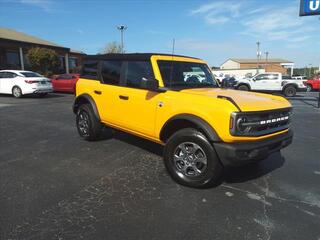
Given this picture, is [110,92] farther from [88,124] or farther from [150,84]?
[150,84]

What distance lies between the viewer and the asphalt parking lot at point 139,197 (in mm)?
3145

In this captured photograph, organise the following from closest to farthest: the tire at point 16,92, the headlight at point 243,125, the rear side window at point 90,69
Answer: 1. the headlight at point 243,125
2. the rear side window at point 90,69
3. the tire at point 16,92

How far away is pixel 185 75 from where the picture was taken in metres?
5.23

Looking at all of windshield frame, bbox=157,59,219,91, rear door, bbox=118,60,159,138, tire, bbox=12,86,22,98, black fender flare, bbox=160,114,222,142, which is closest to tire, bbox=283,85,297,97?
windshield frame, bbox=157,59,219,91

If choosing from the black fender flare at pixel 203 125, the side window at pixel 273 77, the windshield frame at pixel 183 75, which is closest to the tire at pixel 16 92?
the windshield frame at pixel 183 75

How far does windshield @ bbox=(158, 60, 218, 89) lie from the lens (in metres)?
4.92

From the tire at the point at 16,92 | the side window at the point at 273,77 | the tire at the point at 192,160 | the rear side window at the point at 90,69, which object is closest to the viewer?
the tire at the point at 192,160

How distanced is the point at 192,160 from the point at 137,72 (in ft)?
6.37

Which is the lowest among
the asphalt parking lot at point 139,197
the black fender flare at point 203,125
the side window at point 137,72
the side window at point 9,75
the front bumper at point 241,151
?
the asphalt parking lot at point 139,197

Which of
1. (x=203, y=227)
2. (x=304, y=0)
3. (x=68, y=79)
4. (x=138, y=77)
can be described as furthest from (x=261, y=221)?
(x=68, y=79)

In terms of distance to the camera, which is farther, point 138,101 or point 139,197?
point 138,101

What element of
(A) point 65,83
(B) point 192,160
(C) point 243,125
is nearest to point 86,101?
(B) point 192,160

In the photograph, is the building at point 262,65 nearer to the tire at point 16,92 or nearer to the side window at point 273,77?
the side window at point 273,77

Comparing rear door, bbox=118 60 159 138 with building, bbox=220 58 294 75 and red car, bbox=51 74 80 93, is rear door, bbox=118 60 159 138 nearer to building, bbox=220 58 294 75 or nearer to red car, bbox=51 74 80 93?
red car, bbox=51 74 80 93
